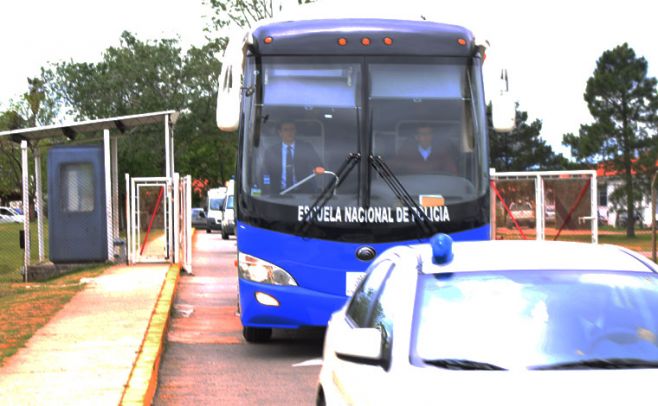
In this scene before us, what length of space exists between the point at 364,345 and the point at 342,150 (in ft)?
21.1

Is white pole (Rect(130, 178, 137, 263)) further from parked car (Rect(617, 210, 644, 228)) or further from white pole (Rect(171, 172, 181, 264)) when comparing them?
parked car (Rect(617, 210, 644, 228))

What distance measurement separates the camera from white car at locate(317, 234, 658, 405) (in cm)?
472

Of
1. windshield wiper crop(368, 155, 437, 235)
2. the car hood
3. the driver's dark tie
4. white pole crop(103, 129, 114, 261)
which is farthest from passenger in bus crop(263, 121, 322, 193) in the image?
white pole crop(103, 129, 114, 261)

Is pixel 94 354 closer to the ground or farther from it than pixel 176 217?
closer to the ground

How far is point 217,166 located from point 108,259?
69980 millimetres

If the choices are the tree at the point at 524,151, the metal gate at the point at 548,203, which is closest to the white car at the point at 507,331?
the metal gate at the point at 548,203

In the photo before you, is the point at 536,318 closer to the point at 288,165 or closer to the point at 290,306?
the point at 290,306

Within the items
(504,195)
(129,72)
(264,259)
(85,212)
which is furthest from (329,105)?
(129,72)

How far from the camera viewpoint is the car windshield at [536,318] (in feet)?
16.9

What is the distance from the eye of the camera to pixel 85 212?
2423 cm

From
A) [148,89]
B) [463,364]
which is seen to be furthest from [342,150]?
[148,89]

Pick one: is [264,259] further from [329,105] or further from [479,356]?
[479,356]

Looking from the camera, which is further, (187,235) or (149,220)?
(149,220)

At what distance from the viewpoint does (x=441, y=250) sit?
18.8 ft
